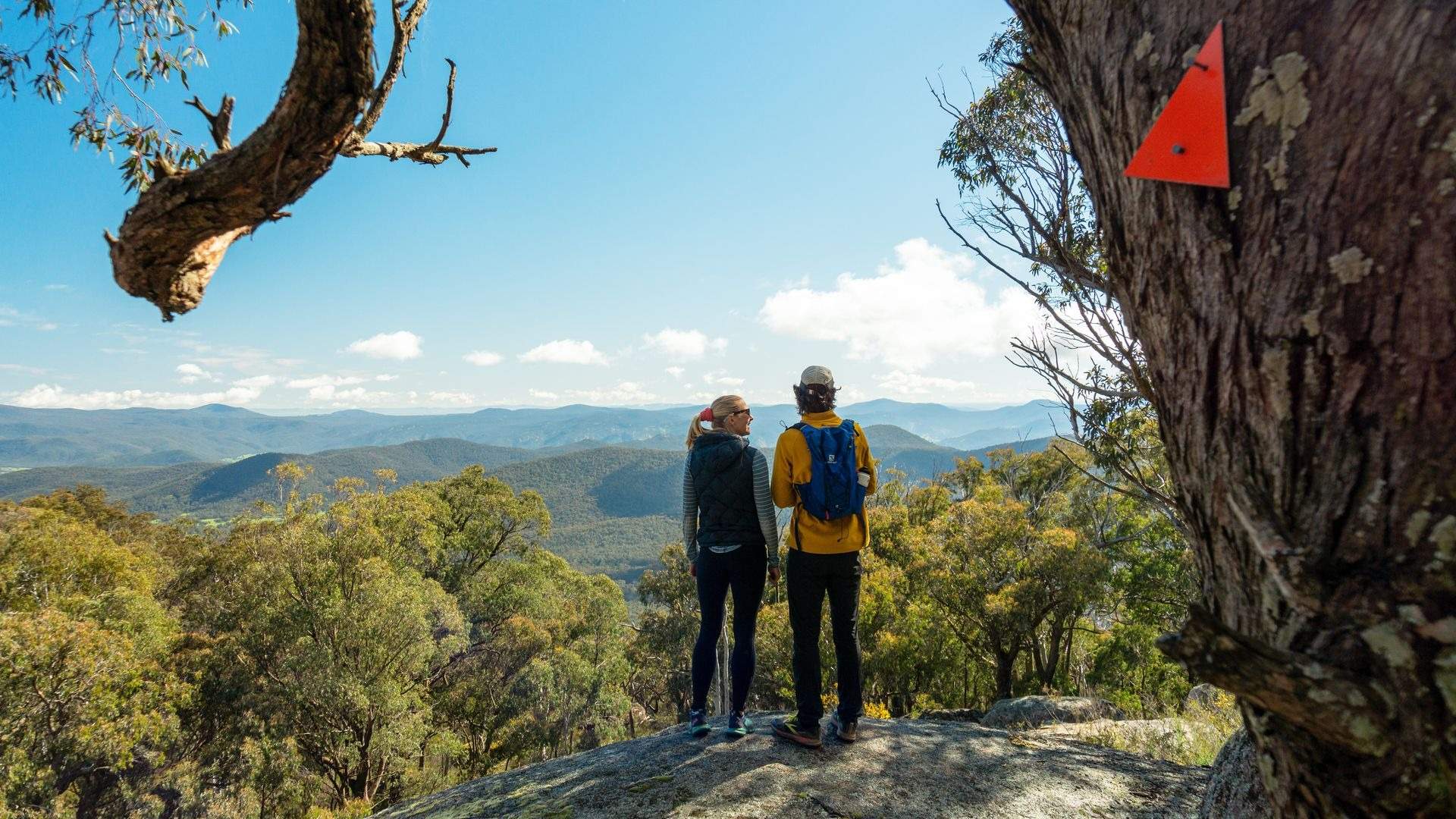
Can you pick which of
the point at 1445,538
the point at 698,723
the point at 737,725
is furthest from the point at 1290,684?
the point at 698,723

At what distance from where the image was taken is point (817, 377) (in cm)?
390

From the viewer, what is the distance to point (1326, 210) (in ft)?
3.29

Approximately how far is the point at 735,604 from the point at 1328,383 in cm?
334

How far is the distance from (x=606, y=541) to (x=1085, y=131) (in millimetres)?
183705

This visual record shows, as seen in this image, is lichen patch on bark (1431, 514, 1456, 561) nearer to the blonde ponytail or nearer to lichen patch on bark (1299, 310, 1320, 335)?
lichen patch on bark (1299, 310, 1320, 335)

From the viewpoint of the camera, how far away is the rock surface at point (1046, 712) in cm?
876

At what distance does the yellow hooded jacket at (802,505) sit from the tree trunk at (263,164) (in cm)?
254

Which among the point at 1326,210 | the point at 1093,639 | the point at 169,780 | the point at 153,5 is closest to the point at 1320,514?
the point at 1326,210

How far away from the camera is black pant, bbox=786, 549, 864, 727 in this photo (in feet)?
12.4

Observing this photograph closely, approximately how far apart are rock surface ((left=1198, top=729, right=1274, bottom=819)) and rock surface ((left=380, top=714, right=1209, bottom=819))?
1.07 metres

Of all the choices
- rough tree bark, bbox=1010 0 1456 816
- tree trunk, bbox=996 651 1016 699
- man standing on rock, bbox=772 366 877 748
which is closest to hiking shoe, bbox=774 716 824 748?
man standing on rock, bbox=772 366 877 748

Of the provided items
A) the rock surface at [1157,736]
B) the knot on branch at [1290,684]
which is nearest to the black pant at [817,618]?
the rock surface at [1157,736]

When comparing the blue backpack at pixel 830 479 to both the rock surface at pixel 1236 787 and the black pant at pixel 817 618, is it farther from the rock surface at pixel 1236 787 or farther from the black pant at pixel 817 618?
the rock surface at pixel 1236 787

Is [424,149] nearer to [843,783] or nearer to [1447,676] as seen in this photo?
[1447,676]
